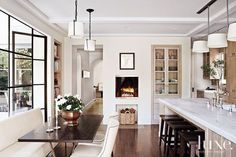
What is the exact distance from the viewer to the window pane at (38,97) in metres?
5.70

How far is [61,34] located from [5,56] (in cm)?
296

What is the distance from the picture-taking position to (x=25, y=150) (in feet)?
11.0


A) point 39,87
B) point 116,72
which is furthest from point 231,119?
point 116,72

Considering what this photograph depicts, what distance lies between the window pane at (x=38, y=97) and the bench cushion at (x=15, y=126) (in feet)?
4.13

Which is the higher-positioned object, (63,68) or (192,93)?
(63,68)

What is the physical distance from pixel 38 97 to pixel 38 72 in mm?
594

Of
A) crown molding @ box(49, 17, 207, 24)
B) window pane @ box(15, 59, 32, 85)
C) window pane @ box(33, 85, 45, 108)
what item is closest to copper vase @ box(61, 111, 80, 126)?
window pane @ box(15, 59, 32, 85)

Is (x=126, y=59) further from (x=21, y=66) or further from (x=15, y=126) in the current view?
(x=15, y=126)

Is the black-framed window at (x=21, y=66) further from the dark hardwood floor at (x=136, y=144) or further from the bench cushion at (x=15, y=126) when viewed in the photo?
the dark hardwood floor at (x=136, y=144)

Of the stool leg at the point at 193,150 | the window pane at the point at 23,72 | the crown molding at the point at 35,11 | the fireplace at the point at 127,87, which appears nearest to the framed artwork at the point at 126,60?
the fireplace at the point at 127,87

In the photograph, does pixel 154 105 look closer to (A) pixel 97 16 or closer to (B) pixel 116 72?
(B) pixel 116 72

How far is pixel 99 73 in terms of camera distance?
703 inches

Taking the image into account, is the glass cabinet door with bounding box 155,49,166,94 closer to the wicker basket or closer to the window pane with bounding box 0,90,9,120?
the wicker basket

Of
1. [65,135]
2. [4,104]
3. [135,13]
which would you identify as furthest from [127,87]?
[65,135]
